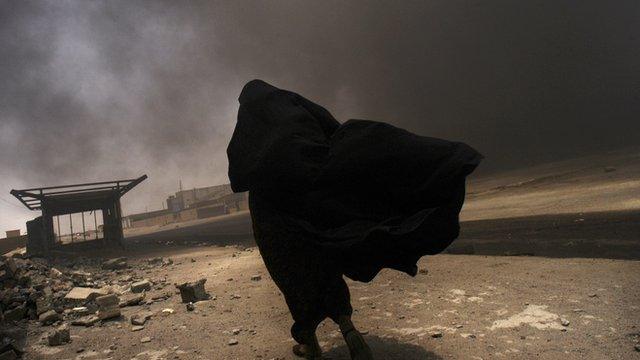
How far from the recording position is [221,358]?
2.89 m

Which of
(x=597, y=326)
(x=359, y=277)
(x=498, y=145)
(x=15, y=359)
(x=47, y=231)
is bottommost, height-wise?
(x=597, y=326)

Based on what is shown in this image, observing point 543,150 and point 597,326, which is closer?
point 597,326

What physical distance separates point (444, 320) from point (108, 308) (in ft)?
12.5

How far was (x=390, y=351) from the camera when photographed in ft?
8.37

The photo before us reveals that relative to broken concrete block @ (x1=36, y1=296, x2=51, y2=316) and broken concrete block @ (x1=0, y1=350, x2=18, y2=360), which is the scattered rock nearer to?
broken concrete block @ (x1=36, y1=296, x2=51, y2=316)

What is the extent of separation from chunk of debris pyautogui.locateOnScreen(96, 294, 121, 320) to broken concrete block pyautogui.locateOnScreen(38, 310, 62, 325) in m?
0.51

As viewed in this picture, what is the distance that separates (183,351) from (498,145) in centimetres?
4198

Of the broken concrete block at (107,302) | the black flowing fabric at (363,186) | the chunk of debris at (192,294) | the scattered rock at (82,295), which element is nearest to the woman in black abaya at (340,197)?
the black flowing fabric at (363,186)

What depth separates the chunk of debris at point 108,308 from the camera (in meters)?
4.35

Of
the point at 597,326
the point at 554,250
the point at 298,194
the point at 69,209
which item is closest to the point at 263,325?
the point at 298,194

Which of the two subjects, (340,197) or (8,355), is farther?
(8,355)

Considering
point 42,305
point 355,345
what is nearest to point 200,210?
point 42,305

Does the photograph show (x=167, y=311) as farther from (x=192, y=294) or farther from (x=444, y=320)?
(x=444, y=320)

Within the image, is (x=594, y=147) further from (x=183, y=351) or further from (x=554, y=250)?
(x=183, y=351)
